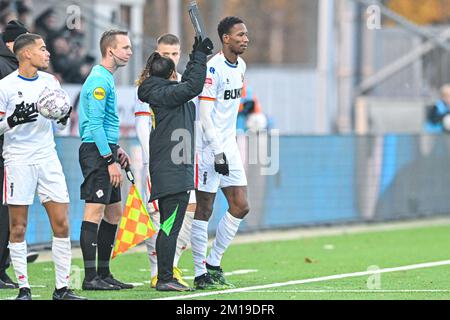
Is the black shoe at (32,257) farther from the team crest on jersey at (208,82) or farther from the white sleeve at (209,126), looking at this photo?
the team crest on jersey at (208,82)

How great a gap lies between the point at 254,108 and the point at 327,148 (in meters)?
1.63

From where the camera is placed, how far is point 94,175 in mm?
10844

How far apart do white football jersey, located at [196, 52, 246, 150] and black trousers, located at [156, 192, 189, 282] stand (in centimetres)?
73

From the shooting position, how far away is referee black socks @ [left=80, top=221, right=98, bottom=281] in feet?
36.0

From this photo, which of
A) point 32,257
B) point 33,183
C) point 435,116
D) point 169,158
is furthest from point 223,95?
point 435,116

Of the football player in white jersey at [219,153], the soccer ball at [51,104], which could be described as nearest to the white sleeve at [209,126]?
the football player in white jersey at [219,153]

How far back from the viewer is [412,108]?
90.7ft

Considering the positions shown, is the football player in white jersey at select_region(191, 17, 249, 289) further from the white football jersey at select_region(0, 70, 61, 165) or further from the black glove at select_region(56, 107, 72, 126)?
the white football jersey at select_region(0, 70, 61, 165)

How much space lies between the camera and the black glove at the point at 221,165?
10867 millimetres

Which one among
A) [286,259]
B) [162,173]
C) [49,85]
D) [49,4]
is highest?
[49,4]

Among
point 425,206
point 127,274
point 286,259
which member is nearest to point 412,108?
point 425,206

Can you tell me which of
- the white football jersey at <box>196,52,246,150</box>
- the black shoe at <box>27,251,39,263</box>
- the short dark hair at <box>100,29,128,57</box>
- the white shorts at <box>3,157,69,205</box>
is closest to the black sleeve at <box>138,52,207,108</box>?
the white football jersey at <box>196,52,246,150</box>

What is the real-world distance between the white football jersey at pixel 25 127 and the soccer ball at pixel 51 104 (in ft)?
0.35

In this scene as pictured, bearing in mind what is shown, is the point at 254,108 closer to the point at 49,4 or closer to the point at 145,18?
the point at 49,4
